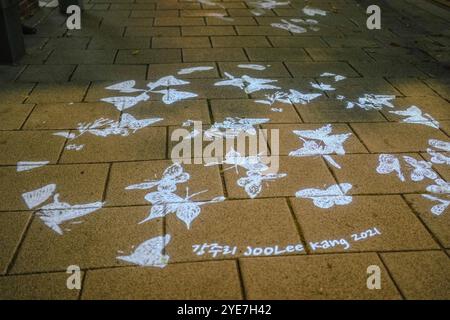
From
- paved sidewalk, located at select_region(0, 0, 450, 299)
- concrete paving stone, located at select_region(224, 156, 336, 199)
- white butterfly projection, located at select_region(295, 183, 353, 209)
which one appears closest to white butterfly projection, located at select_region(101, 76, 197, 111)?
paved sidewalk, located at select_region(0, 0, 450, 299)

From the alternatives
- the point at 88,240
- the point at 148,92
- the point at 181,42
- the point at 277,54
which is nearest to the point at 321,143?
the point at 148,92

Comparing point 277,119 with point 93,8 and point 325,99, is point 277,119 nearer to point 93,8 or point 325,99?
point 325,99

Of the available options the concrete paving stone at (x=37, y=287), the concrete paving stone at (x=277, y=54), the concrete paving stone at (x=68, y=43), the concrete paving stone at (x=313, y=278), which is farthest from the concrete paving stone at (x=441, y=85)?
the concrete paving stone at (x=68, y=43)

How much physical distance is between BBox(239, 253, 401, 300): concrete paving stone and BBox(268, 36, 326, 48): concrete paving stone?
395 centimetres

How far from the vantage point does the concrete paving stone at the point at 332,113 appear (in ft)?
12.6

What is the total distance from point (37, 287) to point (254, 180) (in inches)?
62.0

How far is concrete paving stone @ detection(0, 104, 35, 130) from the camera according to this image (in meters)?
3.56

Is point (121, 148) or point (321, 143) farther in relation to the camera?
point (321, 143)

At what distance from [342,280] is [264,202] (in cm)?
77

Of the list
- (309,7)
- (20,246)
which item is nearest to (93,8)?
(309,7)

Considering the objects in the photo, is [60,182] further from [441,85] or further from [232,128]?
[441,85]

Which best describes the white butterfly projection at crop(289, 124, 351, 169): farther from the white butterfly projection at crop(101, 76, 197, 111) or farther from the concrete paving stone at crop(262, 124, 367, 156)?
the white butterfly projection at crop(101, 76, 197, 111)

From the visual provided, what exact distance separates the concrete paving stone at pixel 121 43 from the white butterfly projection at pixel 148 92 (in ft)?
4.04

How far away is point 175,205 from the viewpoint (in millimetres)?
2717
